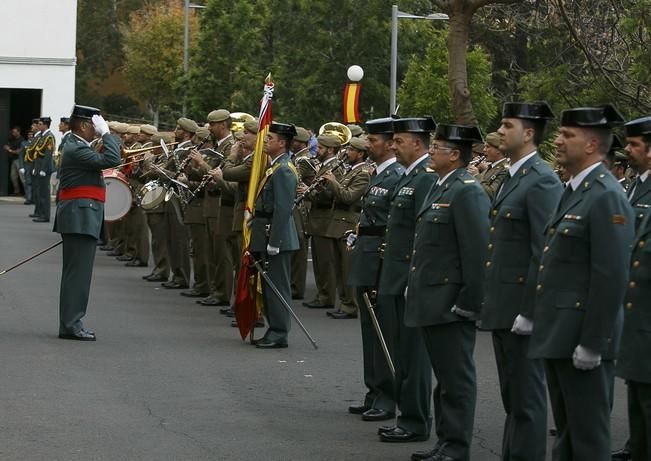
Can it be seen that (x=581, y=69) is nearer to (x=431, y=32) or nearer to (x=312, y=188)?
(x=312, y=188)

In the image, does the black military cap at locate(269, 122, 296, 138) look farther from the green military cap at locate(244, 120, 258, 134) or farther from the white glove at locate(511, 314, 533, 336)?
the white glove at locate(511, 314, 533, 336)

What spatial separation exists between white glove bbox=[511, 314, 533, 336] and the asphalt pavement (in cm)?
188

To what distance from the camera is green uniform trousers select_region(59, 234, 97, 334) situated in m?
13.5

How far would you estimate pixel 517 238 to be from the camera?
300 inches

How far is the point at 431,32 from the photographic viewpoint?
3906 centimetres

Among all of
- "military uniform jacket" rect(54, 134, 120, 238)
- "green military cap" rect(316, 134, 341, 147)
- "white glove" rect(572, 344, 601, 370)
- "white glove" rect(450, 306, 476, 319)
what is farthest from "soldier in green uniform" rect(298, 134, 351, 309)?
"white glove" rect(572, 344, 601, 370)

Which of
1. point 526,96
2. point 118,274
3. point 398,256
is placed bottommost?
point 118,274

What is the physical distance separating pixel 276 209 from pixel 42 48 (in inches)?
1123

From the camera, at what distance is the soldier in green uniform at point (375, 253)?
32.9ft

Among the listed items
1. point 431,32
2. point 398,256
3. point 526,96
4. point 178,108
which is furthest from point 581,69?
point 178,108

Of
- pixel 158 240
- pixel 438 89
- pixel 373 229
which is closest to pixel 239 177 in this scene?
pixel 373 229

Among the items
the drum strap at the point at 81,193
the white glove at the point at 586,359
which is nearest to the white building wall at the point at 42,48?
the drum strap at the point at 81,193

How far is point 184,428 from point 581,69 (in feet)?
41.3

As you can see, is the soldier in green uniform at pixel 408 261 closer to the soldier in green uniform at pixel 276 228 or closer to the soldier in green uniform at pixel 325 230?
the soldier in green uniform at pixel 276 228
